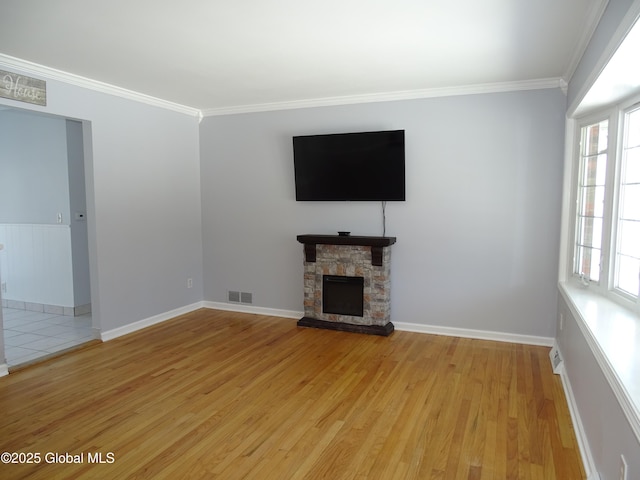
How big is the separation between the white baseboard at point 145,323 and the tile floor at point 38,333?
189mm

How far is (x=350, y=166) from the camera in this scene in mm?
4715

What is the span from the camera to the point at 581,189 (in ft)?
12.2

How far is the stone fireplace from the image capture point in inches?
183

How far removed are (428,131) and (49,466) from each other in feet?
13.4

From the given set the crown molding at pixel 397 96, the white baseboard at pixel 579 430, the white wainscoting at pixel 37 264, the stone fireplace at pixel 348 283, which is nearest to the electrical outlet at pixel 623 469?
the white baseboard at pixel 579 430

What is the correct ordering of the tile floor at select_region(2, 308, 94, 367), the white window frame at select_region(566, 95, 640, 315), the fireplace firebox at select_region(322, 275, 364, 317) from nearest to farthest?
the white window frame at select_region(566, 95, 640, 315) < the tile floor at select_region(2, 308, 94, 367) < the fireplace firebox at select_region(322, 275, 364, 317)

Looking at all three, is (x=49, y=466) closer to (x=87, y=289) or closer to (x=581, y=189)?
(x=87, y=289)

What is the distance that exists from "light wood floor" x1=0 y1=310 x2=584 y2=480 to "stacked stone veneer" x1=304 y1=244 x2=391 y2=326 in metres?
0.35

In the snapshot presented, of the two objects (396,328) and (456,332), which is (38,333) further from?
(456,332)

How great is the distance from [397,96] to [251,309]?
305cm

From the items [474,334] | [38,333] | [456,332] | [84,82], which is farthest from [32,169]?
[474,334]

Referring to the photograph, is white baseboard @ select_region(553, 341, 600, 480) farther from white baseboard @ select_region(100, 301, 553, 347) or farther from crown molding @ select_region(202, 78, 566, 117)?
crown molding @ select_region(202, 78, 566, 117)

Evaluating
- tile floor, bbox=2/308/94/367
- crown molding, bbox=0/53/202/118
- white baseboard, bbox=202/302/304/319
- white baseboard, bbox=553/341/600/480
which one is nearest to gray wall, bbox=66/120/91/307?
tile floor, bbox=2/308/94/367

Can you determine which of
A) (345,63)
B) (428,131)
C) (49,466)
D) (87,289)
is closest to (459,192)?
(428,131)
